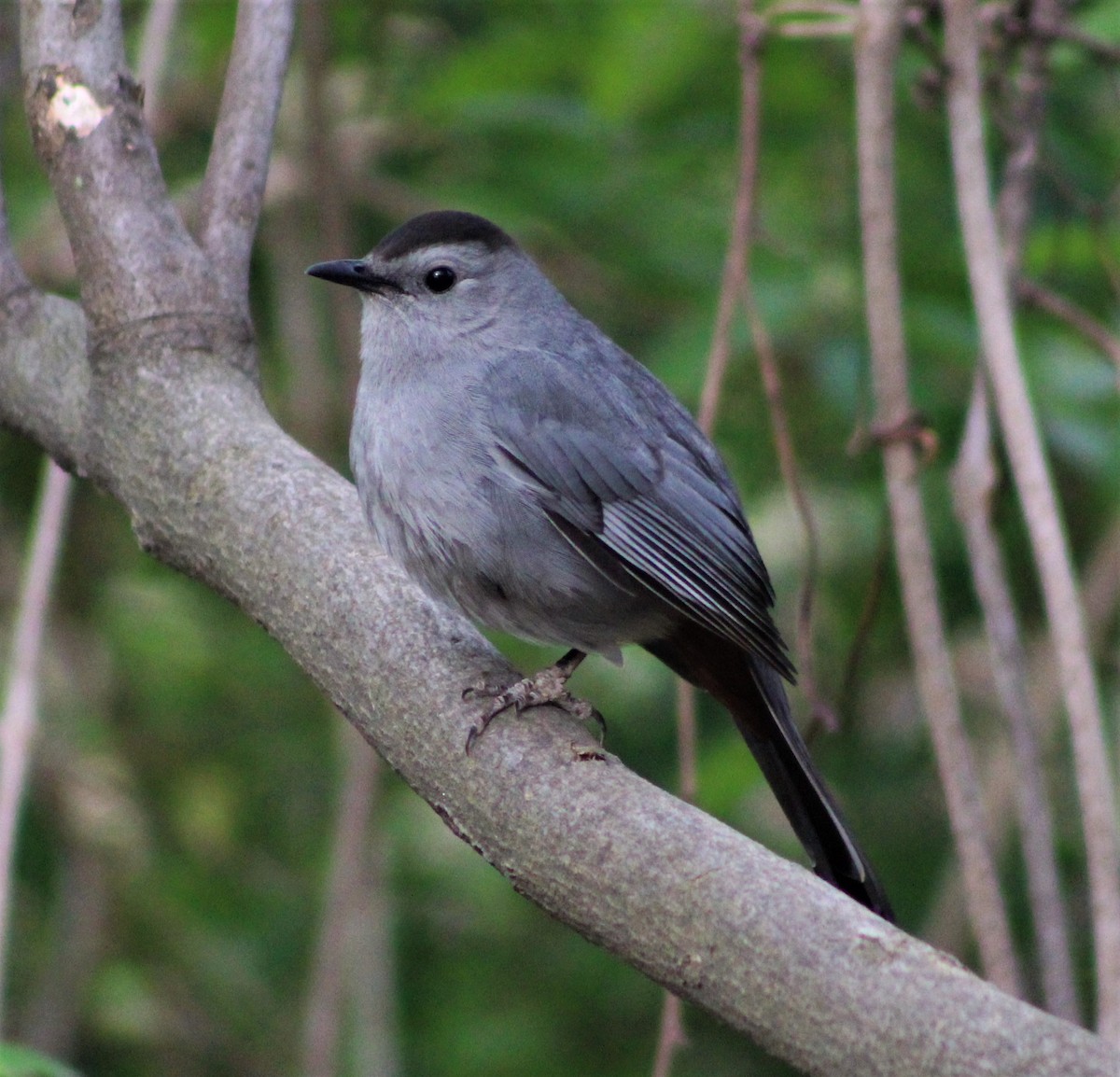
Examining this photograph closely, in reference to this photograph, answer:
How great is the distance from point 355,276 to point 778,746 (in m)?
1.38

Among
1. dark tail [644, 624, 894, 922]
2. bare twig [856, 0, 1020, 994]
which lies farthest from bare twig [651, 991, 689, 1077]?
bare twig [856, 0, 1020, 994]

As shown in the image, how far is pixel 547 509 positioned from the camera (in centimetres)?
290

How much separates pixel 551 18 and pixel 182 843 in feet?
9.67

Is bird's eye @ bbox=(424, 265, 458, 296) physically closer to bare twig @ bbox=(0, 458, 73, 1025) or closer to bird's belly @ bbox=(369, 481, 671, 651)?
bird's belly @ bbox=(369, 481, 671, 651)

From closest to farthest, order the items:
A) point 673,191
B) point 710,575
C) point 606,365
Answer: point 710,575 → point 606,365 → point 673,191

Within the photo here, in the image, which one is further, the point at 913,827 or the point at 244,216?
the point at 913,827

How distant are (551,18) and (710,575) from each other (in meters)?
2.30

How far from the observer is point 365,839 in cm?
424

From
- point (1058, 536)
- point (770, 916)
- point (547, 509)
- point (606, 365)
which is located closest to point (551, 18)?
point (606, 365)

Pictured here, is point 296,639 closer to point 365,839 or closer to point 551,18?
point 365,839

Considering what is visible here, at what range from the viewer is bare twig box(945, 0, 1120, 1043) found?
2613 mm

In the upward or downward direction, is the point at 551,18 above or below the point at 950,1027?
above

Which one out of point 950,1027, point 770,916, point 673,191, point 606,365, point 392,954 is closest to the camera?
point 950,1027

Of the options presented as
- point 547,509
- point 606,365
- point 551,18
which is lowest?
point 547,509
